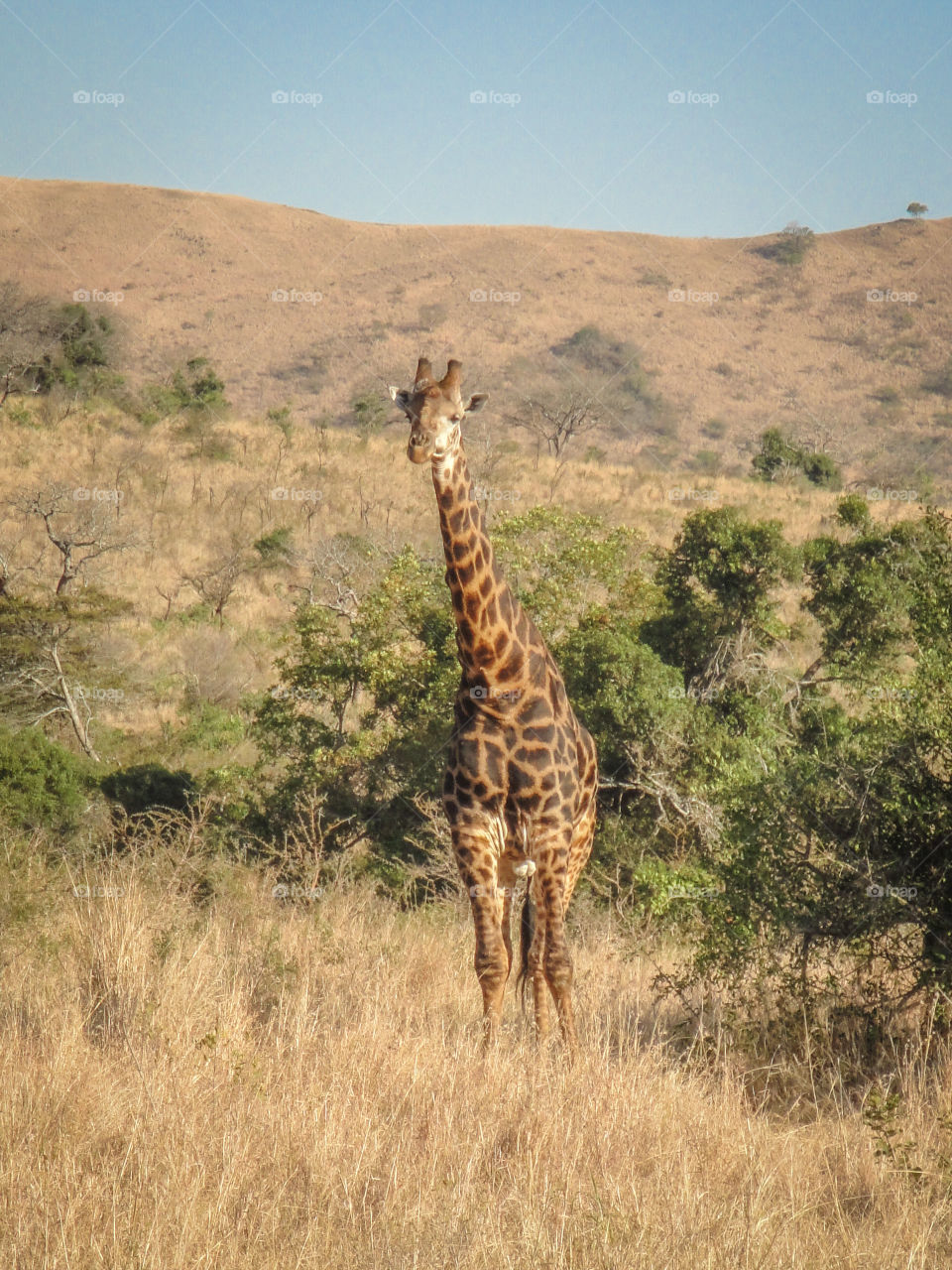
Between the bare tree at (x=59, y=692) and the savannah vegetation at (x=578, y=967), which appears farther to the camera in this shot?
the bare tree at (x=59, y=692)

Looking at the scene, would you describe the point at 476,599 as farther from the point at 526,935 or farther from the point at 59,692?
the point at 59,692

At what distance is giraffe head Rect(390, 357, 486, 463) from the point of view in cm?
561

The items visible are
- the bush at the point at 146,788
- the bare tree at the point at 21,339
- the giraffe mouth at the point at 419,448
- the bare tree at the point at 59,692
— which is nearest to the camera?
the giraffe mouth at the point at 419,448

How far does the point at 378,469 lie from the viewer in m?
36.9

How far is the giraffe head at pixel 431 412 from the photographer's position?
18.4 feet

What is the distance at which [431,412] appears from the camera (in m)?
5.66

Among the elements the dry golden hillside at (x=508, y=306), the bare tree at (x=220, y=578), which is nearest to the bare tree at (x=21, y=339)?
the dry golden hillside at (x=508, y=306)

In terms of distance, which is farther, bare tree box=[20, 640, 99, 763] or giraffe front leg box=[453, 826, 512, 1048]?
bare tree box=[20, 640, 99, 763]

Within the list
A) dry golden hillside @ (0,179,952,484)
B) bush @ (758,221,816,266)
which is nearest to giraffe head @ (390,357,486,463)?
dry golden hillside @ (0,179,952,484)

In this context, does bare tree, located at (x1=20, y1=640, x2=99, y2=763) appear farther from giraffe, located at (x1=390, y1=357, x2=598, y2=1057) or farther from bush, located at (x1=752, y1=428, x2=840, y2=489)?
bush, located at (x1=752, y1=428, x2=840, y2=489)

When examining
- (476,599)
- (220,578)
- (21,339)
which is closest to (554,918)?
(476,599)

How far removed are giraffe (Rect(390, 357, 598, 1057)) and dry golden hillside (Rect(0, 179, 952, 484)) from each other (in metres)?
51.7

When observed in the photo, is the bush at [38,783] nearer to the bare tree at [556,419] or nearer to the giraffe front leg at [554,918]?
the giraffe front leg at [554,918]

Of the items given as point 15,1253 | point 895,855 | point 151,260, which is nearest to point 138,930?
point 15,1253
